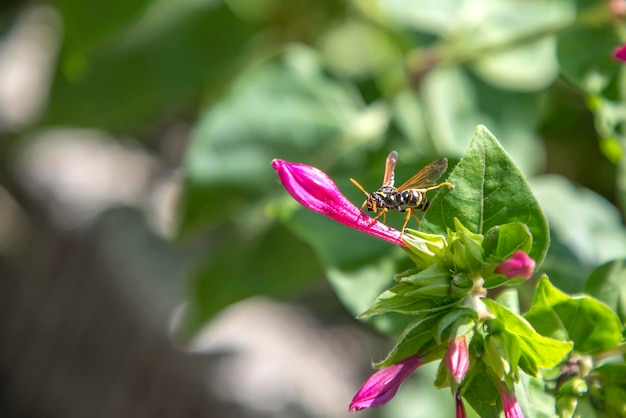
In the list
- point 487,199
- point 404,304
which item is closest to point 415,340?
point 404,304

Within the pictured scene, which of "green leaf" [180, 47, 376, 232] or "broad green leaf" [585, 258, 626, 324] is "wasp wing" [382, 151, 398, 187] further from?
"green leaf" [180, 47, 376, 232]

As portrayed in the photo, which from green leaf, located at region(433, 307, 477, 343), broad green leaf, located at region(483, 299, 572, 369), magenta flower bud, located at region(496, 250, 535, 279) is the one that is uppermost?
magenta flower bud, located at region(496, 250, 535, 279)

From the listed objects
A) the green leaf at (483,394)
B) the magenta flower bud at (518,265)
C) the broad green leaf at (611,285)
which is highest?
the magenta flower bud at (518,265)

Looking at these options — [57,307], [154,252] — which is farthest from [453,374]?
[57,307]

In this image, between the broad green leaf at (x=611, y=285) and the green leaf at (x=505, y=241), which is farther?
the broad green leaf at (x=611, y=285)

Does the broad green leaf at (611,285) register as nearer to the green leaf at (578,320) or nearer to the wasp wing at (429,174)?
the green leaf at (578,320)

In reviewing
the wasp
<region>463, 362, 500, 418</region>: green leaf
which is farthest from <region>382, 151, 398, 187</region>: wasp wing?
<region>463, 362, 500, 418</region>: green leaf

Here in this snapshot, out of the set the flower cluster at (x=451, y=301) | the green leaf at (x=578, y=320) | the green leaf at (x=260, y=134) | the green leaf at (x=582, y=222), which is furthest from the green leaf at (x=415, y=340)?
the green leaf at (x=260, y=134)

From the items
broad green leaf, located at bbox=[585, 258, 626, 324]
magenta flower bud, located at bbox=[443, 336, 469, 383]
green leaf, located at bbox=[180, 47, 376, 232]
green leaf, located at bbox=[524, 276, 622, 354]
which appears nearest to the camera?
magenta flower bud, located at bbox=[443, 336, 469, 383]
